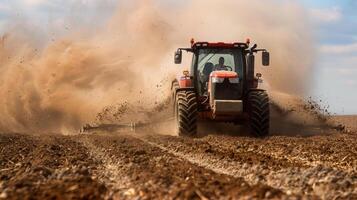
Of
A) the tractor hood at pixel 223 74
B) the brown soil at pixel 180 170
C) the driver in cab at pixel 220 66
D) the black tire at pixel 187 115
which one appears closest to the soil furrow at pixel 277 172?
the brown soil at pixel 180 170

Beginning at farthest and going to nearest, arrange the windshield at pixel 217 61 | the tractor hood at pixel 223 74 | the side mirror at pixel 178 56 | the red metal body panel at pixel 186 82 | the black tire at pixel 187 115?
1. the windshield at pixel 217 61
2. the red metal body panel at pixel 186 82
3. the side mirror at pixel 178 56
4. the tractor hood at pixel 223 74
5. the black tire at pixel 187 115

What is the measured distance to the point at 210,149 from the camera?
36.3 ft

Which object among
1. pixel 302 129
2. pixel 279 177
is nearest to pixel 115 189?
pixel 279 177

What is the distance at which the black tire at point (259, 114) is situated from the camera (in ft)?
48.8

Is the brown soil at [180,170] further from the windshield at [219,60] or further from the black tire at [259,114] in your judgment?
the windshield at [219,60]

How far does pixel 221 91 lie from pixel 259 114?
1.12 meters

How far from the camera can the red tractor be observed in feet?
48.3

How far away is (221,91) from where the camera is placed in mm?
14906

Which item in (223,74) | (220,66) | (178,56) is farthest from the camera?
(220,66)

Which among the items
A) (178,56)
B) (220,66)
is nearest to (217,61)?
(220,66)

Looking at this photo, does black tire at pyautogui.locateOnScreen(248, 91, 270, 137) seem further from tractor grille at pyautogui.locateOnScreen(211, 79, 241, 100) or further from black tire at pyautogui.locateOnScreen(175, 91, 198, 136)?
black tire at pyautogui.locateOnScreen(175, 91, 198, 136)

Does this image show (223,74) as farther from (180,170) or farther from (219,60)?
(180,170)

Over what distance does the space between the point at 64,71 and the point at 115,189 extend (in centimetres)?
1785

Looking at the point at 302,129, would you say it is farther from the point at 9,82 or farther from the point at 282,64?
the point at 9,82
